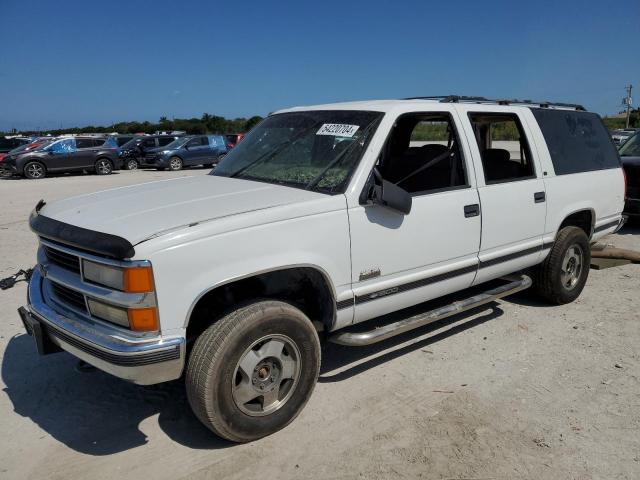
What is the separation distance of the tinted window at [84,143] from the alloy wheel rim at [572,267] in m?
21.1

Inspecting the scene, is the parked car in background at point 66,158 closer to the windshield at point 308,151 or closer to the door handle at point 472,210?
the windshield at point 308,151

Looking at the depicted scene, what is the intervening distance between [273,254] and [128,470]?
1.42 m

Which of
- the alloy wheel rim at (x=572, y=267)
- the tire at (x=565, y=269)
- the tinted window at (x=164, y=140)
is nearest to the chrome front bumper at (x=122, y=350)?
the tire at (x=565, y=269)

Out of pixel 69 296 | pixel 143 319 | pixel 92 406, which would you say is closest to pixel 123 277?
pixel 143 319

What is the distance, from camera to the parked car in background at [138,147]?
25109mm

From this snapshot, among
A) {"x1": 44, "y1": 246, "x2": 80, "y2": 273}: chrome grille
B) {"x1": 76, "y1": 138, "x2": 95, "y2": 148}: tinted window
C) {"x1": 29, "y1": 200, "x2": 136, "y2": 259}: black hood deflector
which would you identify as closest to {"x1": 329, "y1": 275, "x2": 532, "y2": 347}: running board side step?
{"x1": 29, "y1": 200, "x2": 136, "y2": 259}: black hood deflector

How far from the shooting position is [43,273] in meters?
3.25

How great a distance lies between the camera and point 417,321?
3764mm

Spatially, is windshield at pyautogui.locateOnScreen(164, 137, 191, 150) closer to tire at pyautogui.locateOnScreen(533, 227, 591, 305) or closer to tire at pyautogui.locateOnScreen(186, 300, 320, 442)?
tire at pyautogui.locateOnScreen(533, 227, 591, 305)

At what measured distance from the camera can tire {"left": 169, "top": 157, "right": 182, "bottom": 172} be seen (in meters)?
23.6

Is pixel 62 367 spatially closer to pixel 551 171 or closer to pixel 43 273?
pixel 43 273

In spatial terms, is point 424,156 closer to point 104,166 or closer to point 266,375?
point 266,375

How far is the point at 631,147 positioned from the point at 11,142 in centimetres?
2399

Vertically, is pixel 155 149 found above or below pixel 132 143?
below
